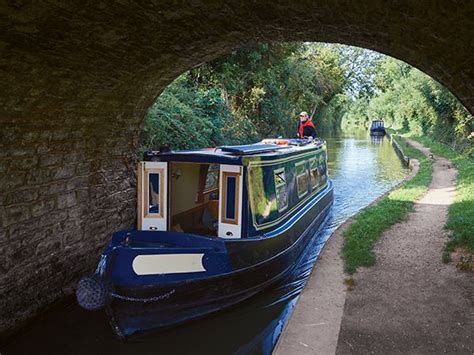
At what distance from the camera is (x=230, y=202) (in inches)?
199

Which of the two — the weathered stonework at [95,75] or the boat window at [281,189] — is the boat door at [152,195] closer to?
the weathered stonework at [95,75]

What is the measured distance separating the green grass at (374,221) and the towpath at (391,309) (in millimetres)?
166

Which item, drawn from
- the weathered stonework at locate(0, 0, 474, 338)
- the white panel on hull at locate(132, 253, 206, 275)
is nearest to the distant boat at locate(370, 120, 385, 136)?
the weathered stonework at locate(0, 0, 474, 338)

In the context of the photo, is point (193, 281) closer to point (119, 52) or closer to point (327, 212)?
point (119, 52)

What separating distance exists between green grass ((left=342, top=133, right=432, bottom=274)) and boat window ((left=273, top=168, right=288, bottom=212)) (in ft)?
3.60

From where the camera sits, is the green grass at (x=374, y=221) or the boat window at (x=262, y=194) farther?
the green grass at (x=374, y=221)

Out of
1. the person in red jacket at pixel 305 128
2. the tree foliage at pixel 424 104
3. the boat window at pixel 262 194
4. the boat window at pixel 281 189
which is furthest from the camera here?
the tree foliage at pixel 424 104

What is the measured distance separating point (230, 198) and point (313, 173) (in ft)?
11.9

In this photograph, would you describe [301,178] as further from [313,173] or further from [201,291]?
[201,291]

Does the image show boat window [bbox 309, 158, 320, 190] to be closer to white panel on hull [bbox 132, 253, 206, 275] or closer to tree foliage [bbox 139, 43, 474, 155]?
tree foliage [bbox 139, 43, 474, 155]

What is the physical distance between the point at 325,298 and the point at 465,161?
11732mm

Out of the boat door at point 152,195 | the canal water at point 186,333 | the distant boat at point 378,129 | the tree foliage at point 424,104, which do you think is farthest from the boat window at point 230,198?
the distant boat at point 378,129

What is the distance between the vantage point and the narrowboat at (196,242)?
4.37 m

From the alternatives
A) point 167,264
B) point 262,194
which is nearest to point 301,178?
point 262,194
